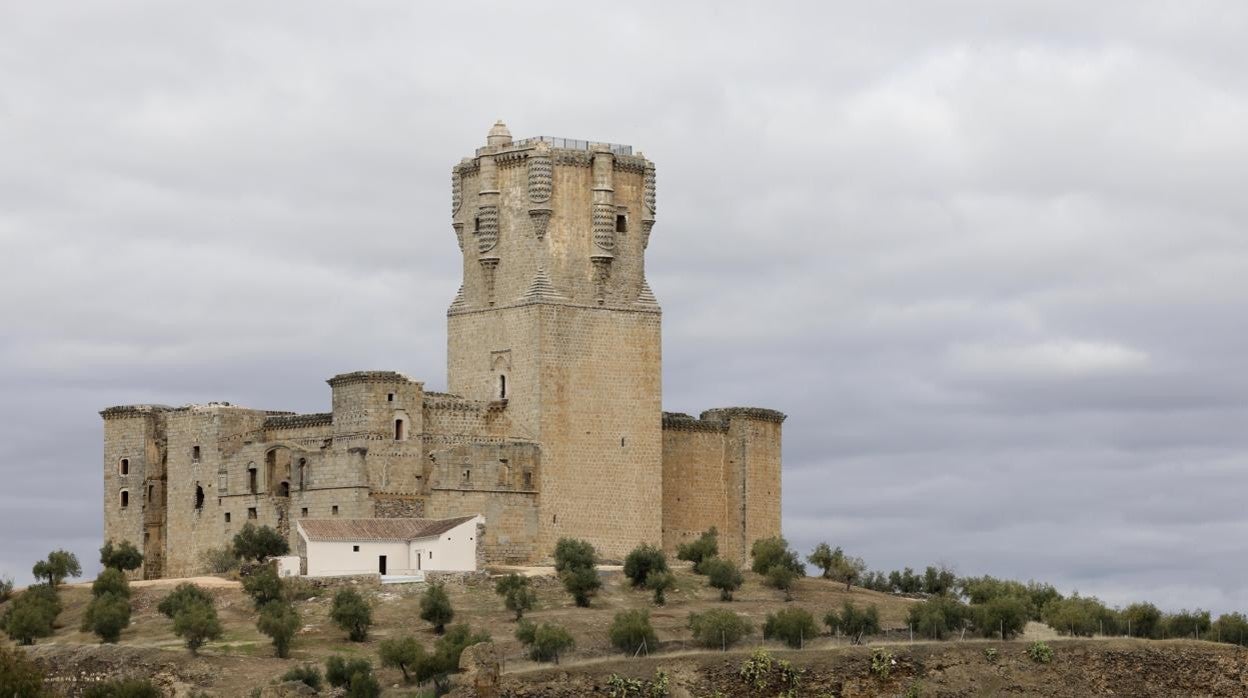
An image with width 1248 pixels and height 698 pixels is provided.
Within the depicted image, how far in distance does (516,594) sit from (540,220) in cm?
1371

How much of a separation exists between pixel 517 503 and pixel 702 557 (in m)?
5.85

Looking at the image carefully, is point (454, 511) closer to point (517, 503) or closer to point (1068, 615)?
point (517, 503)

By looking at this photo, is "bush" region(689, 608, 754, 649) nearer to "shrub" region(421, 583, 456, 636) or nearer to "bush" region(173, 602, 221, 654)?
"shrub" region(421, 583, 456, 636)

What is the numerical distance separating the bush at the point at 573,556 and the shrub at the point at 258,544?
8.39 meters

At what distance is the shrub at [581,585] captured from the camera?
80750 millimetres

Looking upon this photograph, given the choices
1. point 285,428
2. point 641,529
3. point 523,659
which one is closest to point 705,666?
point 523,659

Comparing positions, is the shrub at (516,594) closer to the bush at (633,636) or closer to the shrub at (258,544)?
the bush at (633,636)

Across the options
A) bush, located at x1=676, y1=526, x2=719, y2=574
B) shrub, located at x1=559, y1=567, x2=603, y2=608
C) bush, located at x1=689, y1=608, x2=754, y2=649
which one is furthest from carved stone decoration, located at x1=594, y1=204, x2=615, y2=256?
bush, located at x1=689, y1=608, x2=754, y2=649

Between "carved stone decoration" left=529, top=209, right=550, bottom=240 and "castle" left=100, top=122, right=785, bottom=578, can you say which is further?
"carved stone decoration" left=529, top=209, right=550, bottom=240

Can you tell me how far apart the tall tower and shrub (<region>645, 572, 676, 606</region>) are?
4.60 metres

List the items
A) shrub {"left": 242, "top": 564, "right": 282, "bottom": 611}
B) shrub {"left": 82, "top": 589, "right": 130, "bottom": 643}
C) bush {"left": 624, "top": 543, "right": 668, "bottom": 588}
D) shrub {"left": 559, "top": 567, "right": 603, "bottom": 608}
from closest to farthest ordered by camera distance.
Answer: shrub {"left": 82, "top": 589, "right": 130, "bottom": 643} → shrub {"left": 242, "top": 564, "right": 282, "bottom": 611} → shrub {"left": 559, "top": 567, "right": 603, "bottom": 608} → bush {"left": 624, "top": 543, "right": 668, "bottom": 588}

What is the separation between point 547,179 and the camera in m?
87.9

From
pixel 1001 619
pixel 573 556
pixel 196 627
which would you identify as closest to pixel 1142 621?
pixel 1001 619

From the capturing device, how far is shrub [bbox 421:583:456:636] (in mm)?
77562
